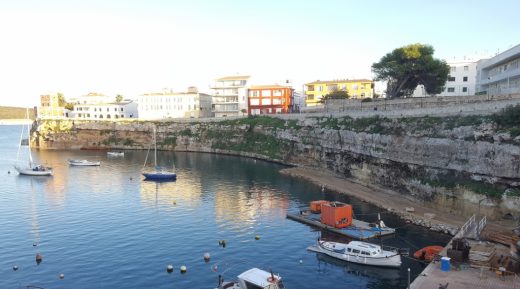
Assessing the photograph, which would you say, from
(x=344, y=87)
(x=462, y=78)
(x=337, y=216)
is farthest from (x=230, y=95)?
(x=337, y=216)

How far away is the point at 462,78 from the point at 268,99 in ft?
234

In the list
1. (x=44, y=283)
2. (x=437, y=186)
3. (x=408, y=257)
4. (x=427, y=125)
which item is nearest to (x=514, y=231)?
(x=408, y=257)

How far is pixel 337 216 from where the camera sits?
5906 cm

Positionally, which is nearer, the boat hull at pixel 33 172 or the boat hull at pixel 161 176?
the boat hull at pixel 161 176

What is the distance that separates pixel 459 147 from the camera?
62125 mm

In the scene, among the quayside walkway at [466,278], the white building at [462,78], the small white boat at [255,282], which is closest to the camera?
the quayside walkway at [466,278]

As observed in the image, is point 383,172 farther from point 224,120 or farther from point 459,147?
point 224,120

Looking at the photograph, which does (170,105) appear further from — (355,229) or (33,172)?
(355,229)

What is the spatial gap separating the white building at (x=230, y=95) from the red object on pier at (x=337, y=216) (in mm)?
112749

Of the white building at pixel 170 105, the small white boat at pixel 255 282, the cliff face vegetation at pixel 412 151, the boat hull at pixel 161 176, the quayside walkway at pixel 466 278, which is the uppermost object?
the white building at pixel 170 105

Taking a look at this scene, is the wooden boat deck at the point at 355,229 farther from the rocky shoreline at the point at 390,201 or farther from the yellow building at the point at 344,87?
the yellow building at the point at 344,87

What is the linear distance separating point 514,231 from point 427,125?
92.0ft

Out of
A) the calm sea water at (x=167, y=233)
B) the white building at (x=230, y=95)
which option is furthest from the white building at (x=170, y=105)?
the calm sea water at (x=167, y=233)

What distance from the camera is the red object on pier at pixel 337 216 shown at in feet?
194
